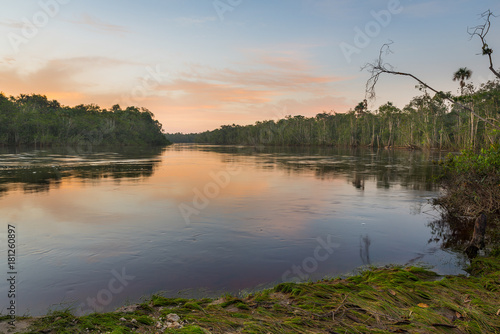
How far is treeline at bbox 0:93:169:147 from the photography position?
9400cm

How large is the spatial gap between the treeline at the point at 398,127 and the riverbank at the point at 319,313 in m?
32.5

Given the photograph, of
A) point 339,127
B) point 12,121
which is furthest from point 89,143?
point 339,127

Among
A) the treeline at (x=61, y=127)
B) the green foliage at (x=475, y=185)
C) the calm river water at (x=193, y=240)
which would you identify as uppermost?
the treeline at (x=61, y=127)

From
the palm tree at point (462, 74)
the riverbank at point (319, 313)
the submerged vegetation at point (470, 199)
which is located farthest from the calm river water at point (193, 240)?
the palm tree at point (462, 74)

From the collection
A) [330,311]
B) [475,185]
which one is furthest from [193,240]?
[475,185]

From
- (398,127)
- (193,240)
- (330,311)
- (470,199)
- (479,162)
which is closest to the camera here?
(330,311)

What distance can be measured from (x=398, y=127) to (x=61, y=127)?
114781 mm

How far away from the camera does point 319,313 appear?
4.72m

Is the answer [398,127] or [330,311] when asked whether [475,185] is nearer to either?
[330,311]

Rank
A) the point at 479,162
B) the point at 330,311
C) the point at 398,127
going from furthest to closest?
the point at 398,127 < the point at 479,162 < the point at 330,311

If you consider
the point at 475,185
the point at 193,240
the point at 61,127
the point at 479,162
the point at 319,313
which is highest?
the point at 61,127

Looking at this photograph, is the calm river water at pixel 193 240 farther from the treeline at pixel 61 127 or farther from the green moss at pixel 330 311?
the treeline at pixel 61 127

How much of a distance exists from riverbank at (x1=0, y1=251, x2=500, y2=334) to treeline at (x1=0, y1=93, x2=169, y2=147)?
10754 cm

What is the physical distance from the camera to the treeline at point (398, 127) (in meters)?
59.1
